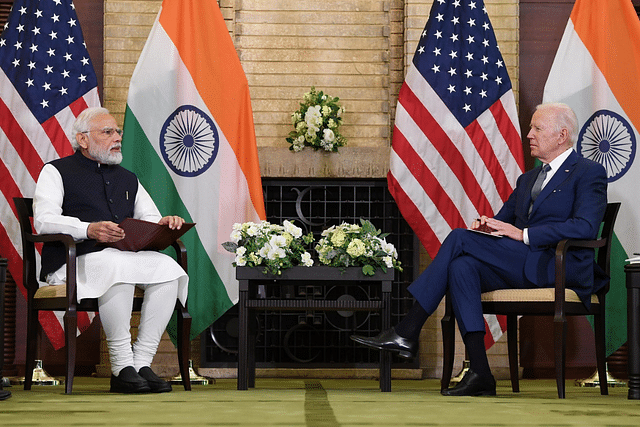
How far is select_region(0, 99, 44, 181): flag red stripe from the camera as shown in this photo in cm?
479

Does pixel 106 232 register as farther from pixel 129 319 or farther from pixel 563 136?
pixel 563 136

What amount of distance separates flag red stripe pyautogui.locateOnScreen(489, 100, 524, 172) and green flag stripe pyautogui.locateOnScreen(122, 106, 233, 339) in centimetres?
184

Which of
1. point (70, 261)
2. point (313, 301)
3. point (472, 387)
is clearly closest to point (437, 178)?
point (313, 301)

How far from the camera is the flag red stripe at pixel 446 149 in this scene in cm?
490

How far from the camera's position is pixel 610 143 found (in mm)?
4734

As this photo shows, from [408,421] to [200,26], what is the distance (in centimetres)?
317

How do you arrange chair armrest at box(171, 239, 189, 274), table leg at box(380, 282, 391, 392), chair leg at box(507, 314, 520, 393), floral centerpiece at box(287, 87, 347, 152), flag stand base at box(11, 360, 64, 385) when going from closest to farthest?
table leg at box(380, 282, 391, 392)
chair armrest at box(171, 239, 189, 274)
chair leg at box(507, 314, 520, 393)
flag stand base at box(11, 360, 64, 385)
floral centerpiece at box(287, 87, 347, 152)

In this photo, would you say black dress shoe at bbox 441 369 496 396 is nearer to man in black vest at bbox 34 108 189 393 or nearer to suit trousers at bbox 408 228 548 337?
suit trousers at bbox 408 228 548 337

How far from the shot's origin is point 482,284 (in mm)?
3789

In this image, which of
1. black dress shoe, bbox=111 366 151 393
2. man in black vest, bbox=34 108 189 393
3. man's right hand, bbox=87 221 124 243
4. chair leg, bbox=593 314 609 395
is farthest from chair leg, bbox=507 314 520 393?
man's right hand, bbox=87 221 124 243

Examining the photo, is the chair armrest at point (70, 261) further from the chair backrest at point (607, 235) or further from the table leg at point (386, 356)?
the chair backrest at point (607, 235)

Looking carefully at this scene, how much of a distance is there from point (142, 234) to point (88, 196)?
16.6 inches

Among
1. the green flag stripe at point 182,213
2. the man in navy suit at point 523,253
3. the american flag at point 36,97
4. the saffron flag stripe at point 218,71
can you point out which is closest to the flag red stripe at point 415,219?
the saffron flag stripe at point 218,71

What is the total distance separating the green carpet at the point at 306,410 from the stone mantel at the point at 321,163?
1.92 meters
